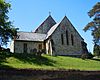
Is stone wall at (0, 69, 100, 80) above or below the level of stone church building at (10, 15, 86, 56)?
below

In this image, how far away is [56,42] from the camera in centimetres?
5172

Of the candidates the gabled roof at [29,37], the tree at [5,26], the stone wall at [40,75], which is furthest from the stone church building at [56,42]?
the stone wall at [40,75]

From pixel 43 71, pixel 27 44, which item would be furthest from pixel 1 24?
pixel 27 44

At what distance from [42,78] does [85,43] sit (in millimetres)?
33057

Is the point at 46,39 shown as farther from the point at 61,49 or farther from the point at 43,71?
the point at 43,71

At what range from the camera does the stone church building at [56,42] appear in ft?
168

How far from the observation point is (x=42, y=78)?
71.6 ft

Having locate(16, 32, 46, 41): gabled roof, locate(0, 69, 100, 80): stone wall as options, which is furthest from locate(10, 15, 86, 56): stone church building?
locate(0, 69, 100, 80): stone wall

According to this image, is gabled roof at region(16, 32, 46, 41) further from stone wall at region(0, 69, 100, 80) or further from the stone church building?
stone wall at region(0, 69, 100, 80)

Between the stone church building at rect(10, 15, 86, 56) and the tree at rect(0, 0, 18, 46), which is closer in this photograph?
the tree at rect(0, 0, 18, 46)

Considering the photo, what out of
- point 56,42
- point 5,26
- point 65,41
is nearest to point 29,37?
point 56,42

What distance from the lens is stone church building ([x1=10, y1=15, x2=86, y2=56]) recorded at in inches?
2018

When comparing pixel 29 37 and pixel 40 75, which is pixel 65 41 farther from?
pixel 40 75

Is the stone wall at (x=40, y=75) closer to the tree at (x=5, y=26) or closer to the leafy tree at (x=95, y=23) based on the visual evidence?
the tree at (x=5, y=26)
